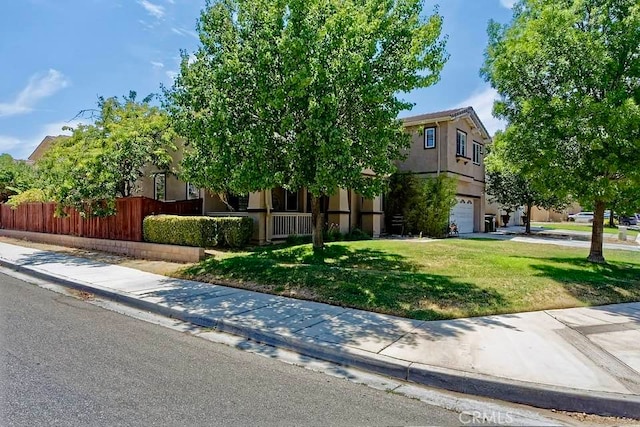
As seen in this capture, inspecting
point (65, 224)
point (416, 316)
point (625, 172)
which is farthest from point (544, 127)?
point (65, 224)

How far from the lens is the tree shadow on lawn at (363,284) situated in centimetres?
703

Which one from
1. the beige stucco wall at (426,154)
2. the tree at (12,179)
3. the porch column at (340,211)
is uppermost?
the beige stucco wall at (426,154)

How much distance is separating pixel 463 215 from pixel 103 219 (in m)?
18.3

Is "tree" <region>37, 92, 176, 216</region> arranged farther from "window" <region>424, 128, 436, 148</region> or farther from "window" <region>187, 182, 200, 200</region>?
"window" <region>424, 128, 436, 148</region>

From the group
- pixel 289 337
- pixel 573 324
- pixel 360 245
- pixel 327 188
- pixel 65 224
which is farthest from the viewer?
pixel 65 224

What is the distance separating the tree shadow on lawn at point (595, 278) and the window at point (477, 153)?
13440 millimetres

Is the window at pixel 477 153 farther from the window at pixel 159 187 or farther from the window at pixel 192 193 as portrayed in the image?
the window at pixel 159 187

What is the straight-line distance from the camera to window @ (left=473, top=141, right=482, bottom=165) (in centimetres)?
2464

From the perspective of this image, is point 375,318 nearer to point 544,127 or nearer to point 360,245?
point 544,127

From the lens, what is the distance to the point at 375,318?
21.5ft

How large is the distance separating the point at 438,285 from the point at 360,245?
254 inches

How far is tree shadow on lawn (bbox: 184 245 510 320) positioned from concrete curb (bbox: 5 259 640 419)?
1.89 meters

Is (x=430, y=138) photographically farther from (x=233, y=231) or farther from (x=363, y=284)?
(x=363, y=284)

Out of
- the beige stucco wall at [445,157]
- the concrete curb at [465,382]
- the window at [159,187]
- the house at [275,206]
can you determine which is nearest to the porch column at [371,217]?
the house at [275,206]
